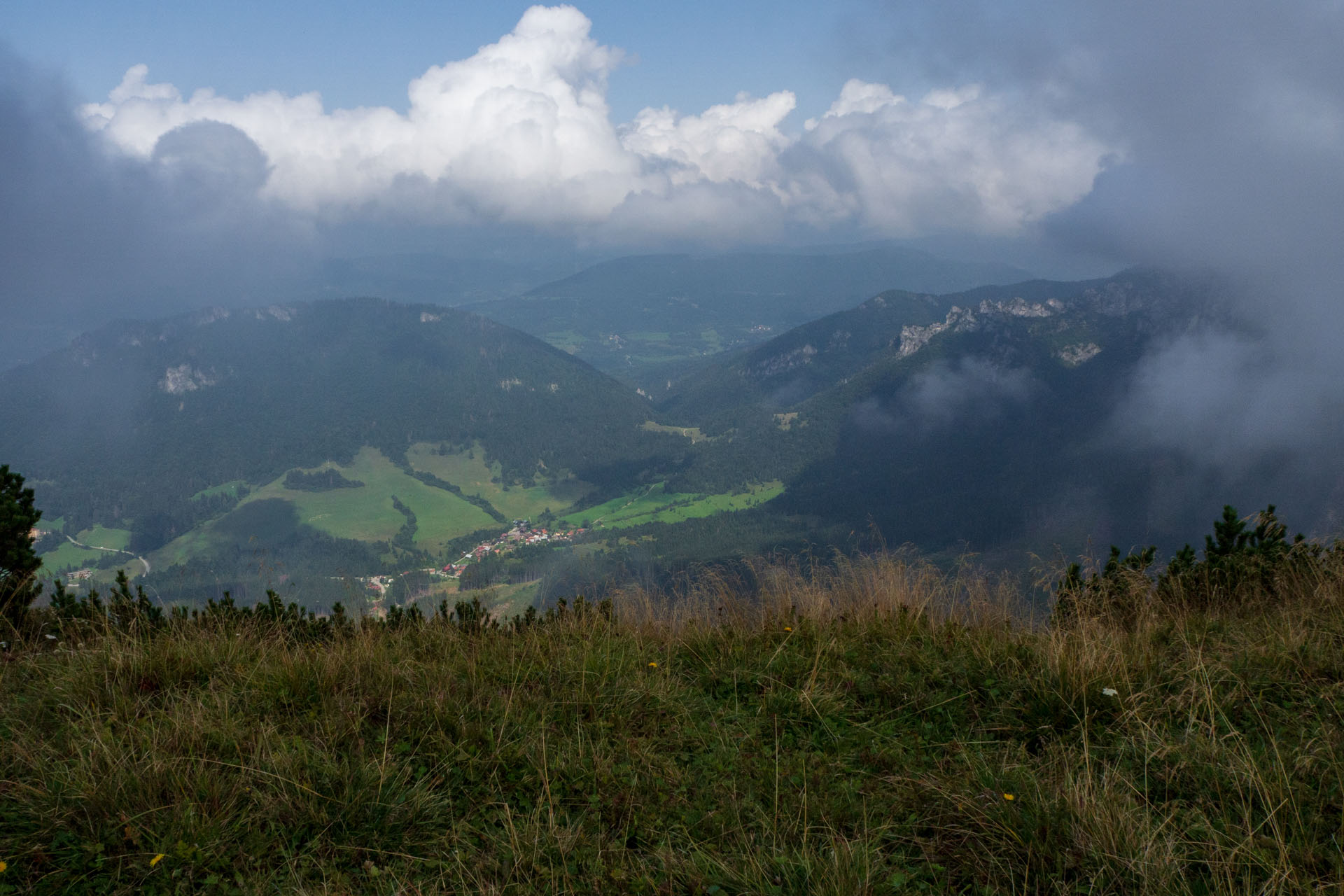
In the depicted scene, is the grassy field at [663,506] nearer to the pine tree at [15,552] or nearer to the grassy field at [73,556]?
the grassy field at [73,556]

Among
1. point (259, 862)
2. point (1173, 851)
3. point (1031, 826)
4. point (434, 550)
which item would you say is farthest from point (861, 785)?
point (434, 550)

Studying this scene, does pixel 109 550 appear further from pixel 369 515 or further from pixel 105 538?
pixel 369 515

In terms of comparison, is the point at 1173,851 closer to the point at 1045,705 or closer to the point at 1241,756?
the point at 1241,756

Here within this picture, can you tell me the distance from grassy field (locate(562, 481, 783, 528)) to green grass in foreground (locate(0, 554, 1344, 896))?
150 meters

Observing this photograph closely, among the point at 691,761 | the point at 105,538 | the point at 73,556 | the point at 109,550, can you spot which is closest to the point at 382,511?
the point at 109,550

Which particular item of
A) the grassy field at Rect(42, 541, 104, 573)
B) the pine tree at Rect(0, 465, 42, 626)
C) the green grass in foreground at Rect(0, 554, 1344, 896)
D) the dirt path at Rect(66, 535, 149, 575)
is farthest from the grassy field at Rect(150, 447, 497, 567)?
the green grass in foreground at Rect(0, 554, 1344, 896)

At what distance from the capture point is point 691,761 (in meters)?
3.90

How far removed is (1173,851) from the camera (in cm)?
267

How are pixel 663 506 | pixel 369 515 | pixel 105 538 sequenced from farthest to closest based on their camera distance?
pixel 663 506
pixel 369 515
pixel 105 538

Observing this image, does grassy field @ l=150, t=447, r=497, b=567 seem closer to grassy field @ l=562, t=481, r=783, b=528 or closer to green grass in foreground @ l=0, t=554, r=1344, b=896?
grassy field @ l=562, t=481, r=783, b=528

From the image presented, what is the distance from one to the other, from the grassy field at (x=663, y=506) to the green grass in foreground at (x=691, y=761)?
5888 inches

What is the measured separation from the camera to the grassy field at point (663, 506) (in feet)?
529

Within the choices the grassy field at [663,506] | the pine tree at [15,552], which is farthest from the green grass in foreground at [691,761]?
the grassy field at [663,506]

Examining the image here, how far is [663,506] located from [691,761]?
170704 millimetres
